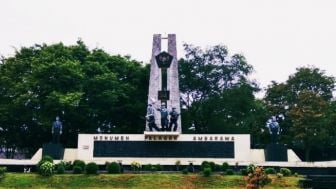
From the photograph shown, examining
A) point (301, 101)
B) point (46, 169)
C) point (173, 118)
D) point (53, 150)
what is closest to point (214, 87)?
point (301, 101)

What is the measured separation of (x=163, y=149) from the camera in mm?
30172

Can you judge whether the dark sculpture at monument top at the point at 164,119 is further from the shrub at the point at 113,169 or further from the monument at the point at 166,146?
the shrub at the point at 113,169

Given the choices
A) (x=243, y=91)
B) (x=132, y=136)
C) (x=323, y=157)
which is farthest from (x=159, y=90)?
(x=323, y=157)

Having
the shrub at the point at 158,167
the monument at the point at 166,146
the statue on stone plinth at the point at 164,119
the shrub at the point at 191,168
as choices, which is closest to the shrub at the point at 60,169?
the monument at the point at 166,146

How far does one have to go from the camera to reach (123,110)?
3881 cm

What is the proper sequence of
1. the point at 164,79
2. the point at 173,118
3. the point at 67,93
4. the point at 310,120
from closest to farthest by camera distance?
the point at 173,118
the point at 164,79
the point at 67,93
the point at 310,120

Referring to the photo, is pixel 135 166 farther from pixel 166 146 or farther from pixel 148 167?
pixel 166 146

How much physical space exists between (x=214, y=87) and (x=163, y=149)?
42.9 feet

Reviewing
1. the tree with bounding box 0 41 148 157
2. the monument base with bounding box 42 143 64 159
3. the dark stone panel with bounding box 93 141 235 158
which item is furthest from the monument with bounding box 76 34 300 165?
the tree with bounding box 0 41 148 157

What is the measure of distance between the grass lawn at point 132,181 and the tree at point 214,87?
16.7m

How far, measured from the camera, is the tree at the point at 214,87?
1588 inches

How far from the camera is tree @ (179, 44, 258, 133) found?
4034 cm

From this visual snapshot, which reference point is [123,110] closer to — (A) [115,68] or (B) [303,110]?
(A) [115,68]

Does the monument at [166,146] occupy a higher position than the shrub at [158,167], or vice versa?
the monument at [166,146]
